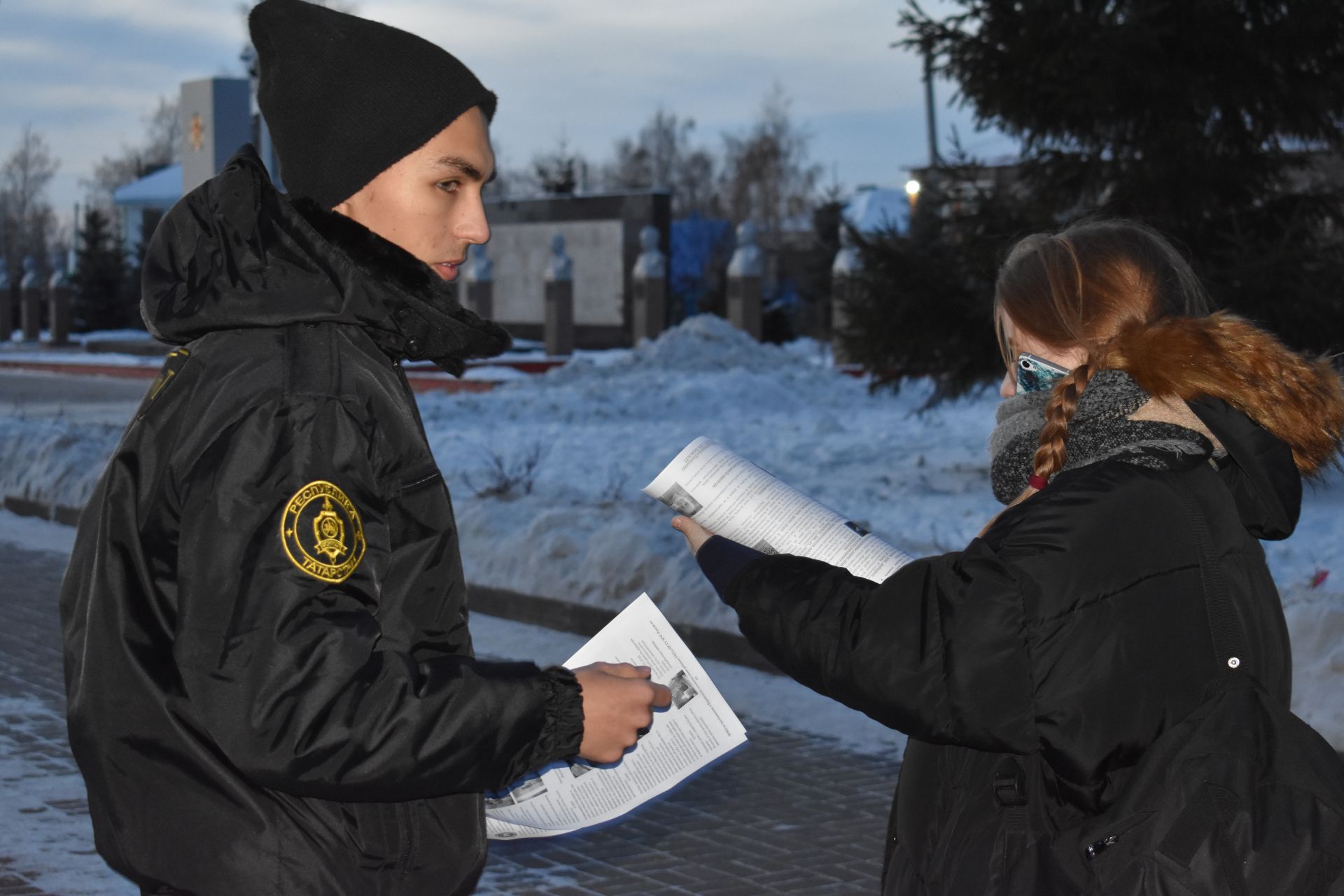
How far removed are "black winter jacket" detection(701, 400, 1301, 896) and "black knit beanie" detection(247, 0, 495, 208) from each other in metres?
0.85

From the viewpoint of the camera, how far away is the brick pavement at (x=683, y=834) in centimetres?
484

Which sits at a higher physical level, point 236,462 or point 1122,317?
point 1122,317

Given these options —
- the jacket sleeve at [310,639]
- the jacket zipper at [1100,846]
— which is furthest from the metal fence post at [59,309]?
the jacket zipper at [1100,846]

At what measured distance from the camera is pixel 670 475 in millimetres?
2576

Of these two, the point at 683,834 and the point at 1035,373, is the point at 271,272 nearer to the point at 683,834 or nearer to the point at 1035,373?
the point at 1035,373

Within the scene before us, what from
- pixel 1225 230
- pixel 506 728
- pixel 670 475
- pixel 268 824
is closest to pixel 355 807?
pixel 268 824

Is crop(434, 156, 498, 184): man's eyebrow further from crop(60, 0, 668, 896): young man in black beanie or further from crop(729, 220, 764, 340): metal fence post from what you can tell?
crop(729, 220, 764, 340): metal fence post

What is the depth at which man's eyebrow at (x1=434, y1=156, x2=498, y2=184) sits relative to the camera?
2203 millimetres

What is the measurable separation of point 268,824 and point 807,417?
18.1 m

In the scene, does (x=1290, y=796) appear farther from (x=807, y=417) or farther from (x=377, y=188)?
(x=807, y=417)

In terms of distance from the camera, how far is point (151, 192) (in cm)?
6925

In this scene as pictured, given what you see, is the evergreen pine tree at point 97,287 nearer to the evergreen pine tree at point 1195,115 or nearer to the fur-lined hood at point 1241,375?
the evergreen pine tree at point 1195,115

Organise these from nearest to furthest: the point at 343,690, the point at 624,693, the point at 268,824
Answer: the point at 343,690, the point at 268,824, the point at 624,693

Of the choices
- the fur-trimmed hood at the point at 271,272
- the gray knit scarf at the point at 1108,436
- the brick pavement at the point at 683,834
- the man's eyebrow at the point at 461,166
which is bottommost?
the brick pavement at the point at 683,834
